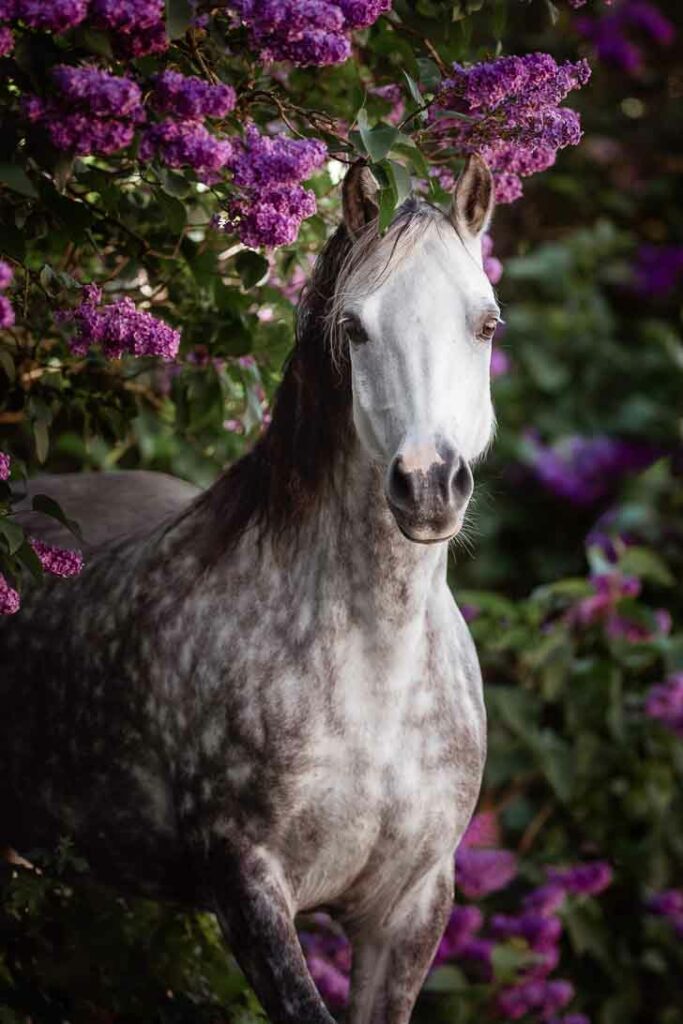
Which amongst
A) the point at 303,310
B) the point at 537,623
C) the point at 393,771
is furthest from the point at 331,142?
the point at 537,623

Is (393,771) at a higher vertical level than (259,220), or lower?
lower

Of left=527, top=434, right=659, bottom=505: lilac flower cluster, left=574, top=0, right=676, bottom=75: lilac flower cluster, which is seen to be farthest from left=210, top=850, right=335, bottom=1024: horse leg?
left=574, top=0, right=676, bottom=75: lilac flower cluster

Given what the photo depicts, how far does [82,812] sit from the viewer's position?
7.80 feet

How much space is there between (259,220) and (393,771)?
0.73 metres

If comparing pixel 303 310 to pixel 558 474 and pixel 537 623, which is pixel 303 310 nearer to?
pixel 537 623

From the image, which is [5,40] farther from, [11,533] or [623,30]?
[623,30]

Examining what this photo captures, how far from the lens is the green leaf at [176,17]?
1.74 meters

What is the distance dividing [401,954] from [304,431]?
0.74 m

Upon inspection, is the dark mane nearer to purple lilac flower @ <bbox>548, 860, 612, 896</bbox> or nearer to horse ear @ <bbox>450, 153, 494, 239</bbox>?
horse ear @ <bbox>450, 153, 494, 239</bbox>

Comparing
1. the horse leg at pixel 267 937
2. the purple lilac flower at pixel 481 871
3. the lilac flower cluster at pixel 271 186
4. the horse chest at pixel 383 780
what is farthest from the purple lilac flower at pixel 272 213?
the purple lilac flower at pixel 481 871

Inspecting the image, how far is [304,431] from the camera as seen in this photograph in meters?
2.11

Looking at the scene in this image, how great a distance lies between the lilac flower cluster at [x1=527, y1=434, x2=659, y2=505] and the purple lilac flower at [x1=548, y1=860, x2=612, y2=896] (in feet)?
6.83

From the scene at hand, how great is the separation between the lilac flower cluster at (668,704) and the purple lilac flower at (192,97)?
2.43 metres

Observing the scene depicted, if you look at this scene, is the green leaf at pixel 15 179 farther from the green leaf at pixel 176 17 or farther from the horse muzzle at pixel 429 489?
the horse muzzle at pixel 429 489
